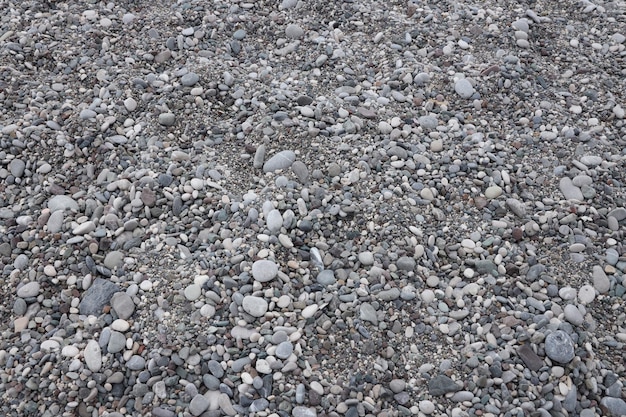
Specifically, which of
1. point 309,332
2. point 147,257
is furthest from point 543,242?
point 147,257

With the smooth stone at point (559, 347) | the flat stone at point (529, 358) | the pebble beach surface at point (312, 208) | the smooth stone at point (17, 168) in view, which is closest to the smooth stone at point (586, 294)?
the pebble beach surface at point (312, 208)

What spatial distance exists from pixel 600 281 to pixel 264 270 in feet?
4.33

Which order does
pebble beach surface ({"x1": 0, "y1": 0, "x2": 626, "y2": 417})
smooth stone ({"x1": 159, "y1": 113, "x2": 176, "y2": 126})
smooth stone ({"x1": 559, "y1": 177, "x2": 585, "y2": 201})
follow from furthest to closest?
smooth stone ({"x1": 159, "y1": 113, "x2": 176, "y2": 126}) → smooth stone ({"x1": 559, "y1": 177, "x2": 585, "y2": 201}) → pebble beach surface ({"x1": 0, "y1": 0, "x2": 626, "y2": 417})

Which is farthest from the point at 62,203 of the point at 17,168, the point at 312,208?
the point at 312,208

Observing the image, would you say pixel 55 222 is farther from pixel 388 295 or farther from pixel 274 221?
pixel 388 295

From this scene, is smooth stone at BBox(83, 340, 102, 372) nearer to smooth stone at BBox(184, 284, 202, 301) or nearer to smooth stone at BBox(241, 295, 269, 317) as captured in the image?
smooth stone at BBox(184, 284, 202, 301)

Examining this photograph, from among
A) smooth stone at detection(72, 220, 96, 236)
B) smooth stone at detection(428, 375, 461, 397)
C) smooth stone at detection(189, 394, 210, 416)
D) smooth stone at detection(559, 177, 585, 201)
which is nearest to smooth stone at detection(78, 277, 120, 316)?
smooth stone at detection(72, 220, 96, 236)

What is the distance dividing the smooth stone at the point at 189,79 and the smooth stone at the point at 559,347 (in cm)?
199

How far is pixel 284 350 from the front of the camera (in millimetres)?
2172

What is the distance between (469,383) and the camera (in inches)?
84.8

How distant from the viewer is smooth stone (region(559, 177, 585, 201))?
2.66 metres

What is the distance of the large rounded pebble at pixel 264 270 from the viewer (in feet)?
7.68

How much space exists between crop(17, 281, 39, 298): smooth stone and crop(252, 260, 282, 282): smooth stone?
2.81 feet

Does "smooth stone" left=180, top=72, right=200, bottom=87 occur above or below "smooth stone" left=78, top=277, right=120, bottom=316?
above
